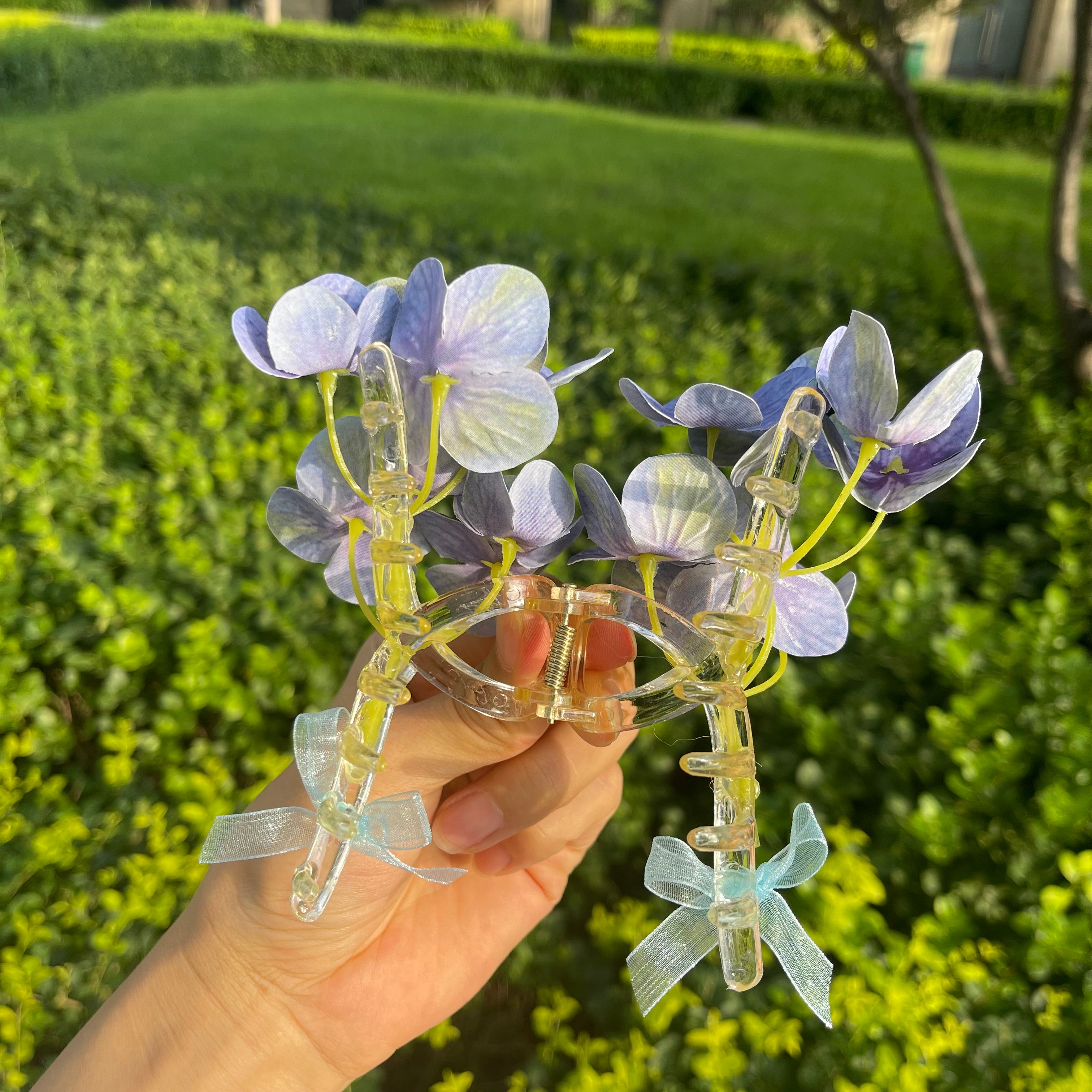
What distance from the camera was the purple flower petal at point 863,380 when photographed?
0.40 m

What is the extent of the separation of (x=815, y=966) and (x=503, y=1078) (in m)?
1.41

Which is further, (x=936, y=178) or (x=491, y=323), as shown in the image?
(x=936, y=178)

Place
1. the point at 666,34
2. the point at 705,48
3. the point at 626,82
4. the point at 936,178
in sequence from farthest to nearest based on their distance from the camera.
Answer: the point at 705,48, the point at 666,34, the point at 626,82, the point at 936,178

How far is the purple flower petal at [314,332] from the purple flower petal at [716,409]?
18cm

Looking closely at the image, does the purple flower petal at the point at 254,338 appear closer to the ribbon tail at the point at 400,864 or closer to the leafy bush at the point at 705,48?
the ribbon tail at the point at 400,864

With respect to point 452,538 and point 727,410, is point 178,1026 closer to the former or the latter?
point 452,538

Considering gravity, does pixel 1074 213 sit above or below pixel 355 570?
above

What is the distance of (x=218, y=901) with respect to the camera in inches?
30.0

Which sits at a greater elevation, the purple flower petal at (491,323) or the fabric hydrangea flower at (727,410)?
the purple flower petal at (491,323)

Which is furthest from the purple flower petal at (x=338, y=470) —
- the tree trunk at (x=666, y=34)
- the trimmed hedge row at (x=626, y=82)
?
the tree trunk at (x=666, y=34)

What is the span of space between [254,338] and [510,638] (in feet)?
0.81

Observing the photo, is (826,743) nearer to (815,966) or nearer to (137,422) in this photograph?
(815,966)

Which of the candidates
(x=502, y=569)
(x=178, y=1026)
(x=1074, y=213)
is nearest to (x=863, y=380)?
(x=502, y=569)

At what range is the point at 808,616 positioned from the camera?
1.67 feet
